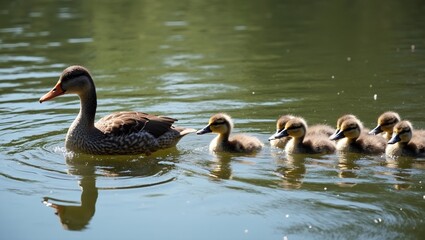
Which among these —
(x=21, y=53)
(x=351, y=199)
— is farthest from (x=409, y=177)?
(x=21, y=53)

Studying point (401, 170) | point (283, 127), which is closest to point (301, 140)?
point (283, 127)

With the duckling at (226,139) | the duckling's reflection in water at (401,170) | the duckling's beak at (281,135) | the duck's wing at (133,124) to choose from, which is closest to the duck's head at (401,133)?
the duckling's reflection in water at (401,170)

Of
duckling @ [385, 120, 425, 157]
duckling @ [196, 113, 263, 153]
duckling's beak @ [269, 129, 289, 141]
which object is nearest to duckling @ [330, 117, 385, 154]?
duckling @ [385, 120, 425, 157]

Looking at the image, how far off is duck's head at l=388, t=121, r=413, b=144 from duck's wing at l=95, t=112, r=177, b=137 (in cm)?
252

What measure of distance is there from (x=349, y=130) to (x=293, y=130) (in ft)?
1.98

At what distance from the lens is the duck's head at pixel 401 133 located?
27.3 ft

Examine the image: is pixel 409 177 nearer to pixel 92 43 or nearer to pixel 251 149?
pixel 251 149

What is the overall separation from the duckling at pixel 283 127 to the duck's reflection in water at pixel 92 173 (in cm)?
125

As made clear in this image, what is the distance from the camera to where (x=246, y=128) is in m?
9.84

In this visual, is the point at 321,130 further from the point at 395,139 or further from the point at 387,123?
the point at 395,139

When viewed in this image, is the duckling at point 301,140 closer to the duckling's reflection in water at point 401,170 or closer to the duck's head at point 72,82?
the duckling's reflection in water at point 401,170

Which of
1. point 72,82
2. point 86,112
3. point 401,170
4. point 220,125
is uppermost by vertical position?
point 72,82

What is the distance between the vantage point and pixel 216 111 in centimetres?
1066

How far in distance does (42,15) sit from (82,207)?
641 inches
